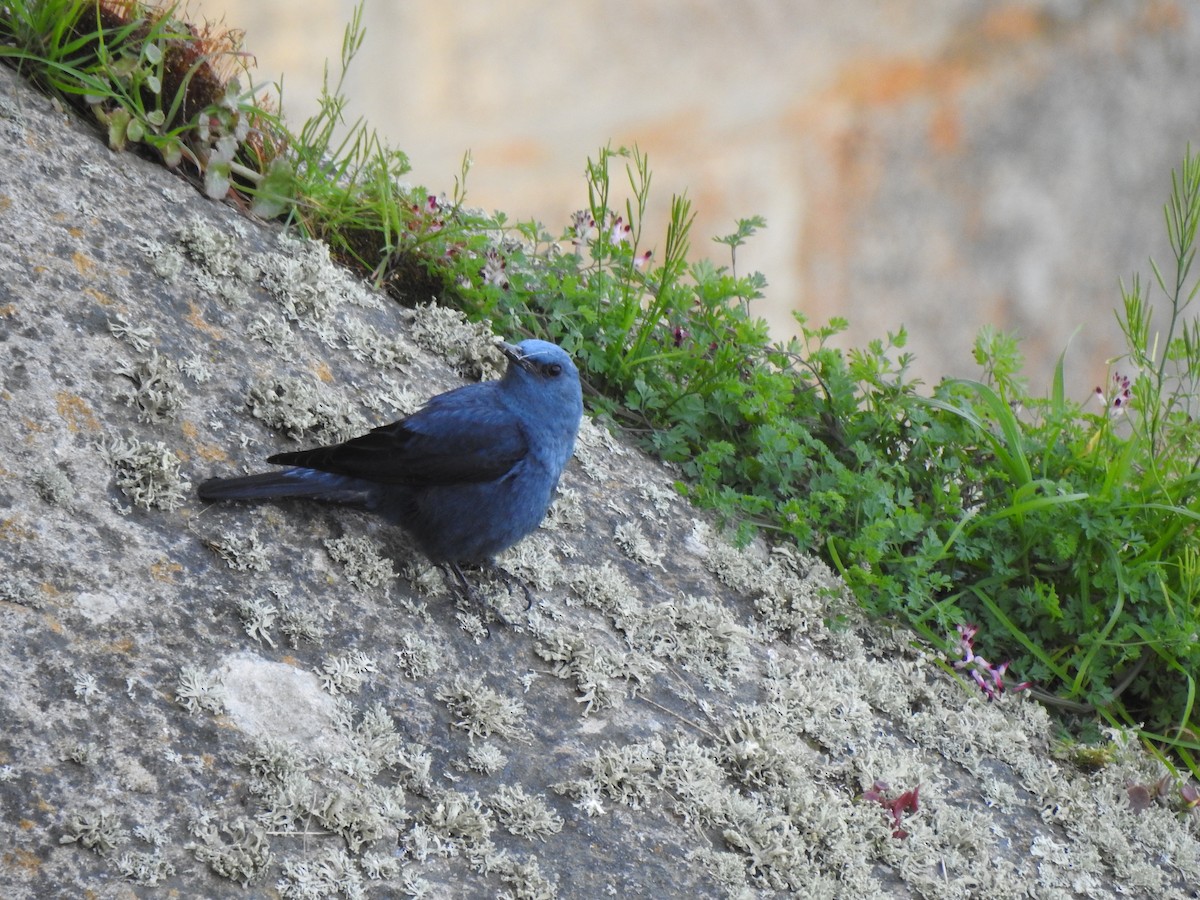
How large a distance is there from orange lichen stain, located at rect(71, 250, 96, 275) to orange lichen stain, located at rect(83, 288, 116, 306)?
7cm

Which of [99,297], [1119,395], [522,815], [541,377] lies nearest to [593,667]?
[522,815]

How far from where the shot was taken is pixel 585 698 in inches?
120

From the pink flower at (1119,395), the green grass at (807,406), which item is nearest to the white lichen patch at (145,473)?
the green grass at (807,406)

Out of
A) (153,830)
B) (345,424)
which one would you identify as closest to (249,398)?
(345,424)

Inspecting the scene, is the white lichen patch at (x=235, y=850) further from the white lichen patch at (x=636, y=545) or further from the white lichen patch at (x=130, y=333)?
the white lichen patch at (x=636, y=545)

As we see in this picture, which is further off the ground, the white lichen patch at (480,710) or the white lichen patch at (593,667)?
the white lichen patch at (593,667)

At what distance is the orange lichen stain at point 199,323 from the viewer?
3.35 m

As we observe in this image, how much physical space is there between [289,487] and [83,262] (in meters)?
0.91

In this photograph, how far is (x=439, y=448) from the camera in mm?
3141

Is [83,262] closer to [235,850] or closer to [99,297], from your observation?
[99,297]

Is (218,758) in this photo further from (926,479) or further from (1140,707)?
(1140,707)

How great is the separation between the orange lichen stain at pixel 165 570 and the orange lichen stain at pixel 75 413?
17.3 inches

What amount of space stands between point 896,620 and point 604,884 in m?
1.70

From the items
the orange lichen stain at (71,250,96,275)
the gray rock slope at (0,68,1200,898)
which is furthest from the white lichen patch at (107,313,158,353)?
the orange lichen stain at (71,250,96,275)
